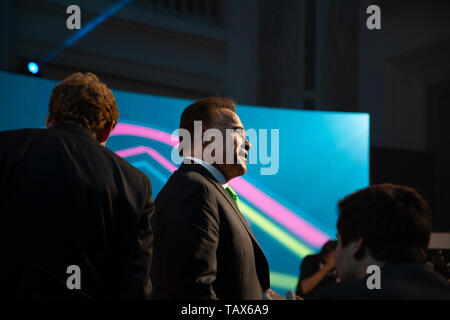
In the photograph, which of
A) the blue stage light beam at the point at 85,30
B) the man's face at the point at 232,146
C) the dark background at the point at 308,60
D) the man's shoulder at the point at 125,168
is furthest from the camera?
the dark background at the point at 308,60

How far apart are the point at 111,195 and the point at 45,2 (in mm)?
2957

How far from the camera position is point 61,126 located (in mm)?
1282

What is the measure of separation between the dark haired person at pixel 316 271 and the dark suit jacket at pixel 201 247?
4.30 ft

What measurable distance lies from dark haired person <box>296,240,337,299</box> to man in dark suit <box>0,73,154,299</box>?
66.3 inches

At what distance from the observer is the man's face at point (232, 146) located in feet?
5.44

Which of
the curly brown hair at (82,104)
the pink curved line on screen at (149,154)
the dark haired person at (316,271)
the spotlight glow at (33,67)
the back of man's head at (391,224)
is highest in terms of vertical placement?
the spotlight glow at (33,67)

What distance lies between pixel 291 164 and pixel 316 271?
2.03 feet

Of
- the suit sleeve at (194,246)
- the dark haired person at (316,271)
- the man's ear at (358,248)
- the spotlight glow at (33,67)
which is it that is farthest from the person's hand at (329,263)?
the spotlight glow at (33,67)

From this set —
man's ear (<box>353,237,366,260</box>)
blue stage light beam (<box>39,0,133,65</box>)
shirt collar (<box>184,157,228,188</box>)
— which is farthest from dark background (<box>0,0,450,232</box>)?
man's ear (<box>353,237,366,260</box>)

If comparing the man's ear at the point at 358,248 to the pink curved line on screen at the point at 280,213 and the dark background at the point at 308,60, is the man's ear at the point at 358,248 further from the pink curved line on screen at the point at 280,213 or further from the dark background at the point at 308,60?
the dark background at the point at 308,60

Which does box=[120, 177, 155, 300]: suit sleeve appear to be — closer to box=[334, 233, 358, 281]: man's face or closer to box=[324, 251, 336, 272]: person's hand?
box=[334, 233, 358, 281]: man's face

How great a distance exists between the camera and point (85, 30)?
3.86 m

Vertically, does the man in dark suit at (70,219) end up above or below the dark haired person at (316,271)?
above

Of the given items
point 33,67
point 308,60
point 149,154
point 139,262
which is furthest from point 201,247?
point 308,60
